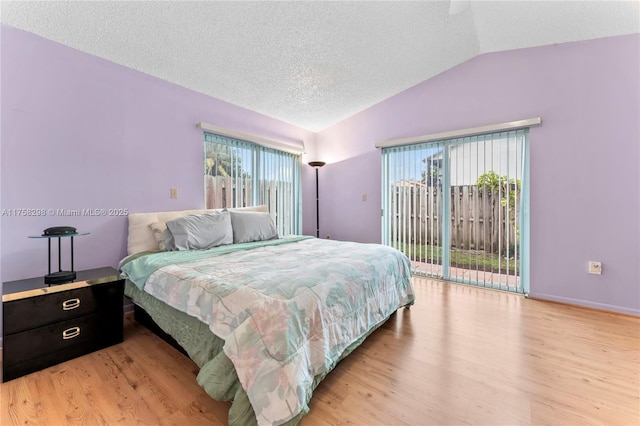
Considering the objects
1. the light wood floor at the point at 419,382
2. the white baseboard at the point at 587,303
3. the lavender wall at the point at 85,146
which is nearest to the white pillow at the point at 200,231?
the lavender wall at the point at 85,146

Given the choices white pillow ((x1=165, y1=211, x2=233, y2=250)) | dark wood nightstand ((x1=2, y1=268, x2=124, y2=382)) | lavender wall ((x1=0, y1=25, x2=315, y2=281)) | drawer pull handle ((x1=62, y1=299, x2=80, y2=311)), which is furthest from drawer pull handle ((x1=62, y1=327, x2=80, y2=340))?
white pillow ((x1=165, y1=211, x2=233, y2=250))

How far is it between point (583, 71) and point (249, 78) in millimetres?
3548

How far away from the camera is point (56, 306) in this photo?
177 cm

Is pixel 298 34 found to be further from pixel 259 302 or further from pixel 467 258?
pixel 467 258

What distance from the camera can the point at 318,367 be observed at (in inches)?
54.0

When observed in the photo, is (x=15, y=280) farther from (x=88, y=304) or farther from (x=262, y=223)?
(x=262, y=223)

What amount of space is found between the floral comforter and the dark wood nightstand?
24 cm

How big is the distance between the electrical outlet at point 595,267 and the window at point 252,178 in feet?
12.0

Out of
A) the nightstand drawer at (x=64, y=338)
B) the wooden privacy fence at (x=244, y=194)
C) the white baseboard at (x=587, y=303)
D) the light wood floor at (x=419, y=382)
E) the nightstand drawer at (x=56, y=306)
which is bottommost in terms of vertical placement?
the light wood floor at (x=419, y=382)

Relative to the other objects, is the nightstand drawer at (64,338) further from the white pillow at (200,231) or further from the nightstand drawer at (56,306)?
the white pillow at (200,231)

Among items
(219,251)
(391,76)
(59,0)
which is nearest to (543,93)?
(391,76)

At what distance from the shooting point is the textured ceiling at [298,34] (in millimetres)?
2053

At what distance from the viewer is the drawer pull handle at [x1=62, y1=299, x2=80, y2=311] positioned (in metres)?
1.80

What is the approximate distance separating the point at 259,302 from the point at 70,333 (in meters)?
1.62
